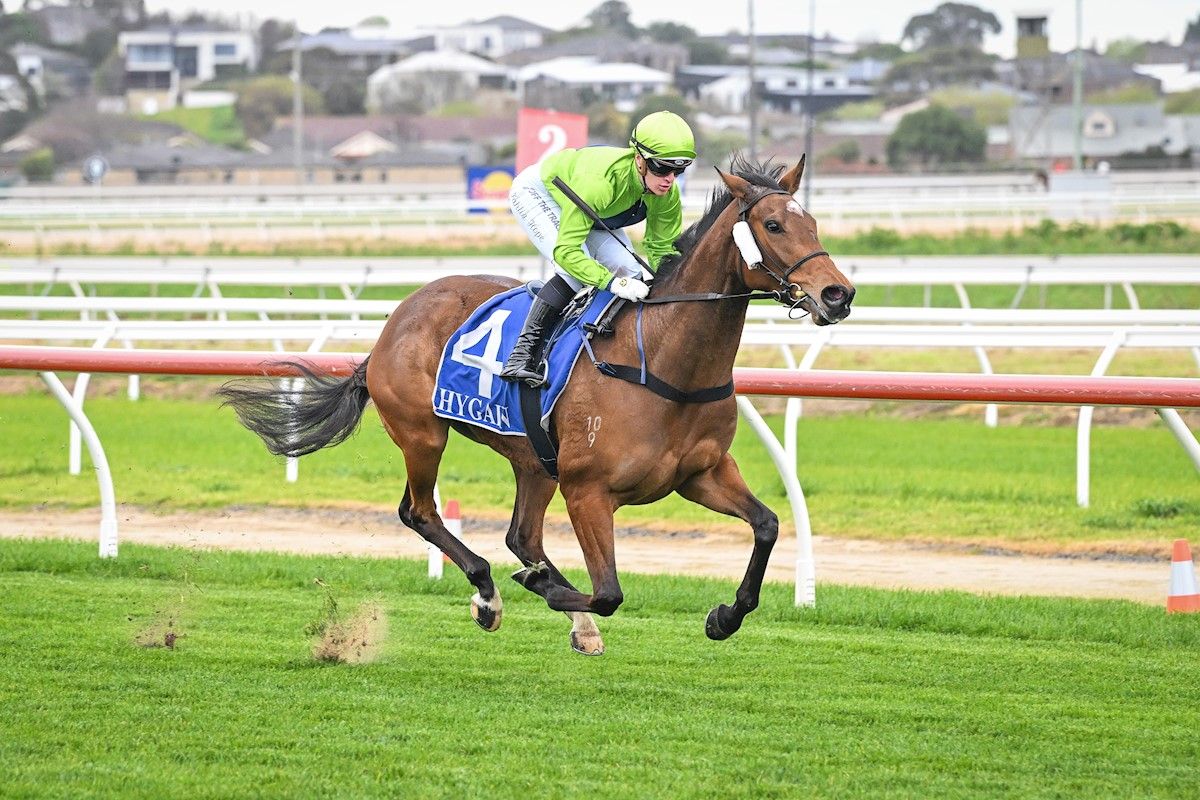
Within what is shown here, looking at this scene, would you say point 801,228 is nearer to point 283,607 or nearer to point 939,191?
point 283,607

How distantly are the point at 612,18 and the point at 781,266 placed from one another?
11138cm

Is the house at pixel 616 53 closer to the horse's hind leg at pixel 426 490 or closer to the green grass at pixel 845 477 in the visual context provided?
the green grass at pixel 845 477

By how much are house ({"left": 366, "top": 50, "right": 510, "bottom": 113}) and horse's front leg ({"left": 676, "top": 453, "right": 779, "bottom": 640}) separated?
82584 millimetres

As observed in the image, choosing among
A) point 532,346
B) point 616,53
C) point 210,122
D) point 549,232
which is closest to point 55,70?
point 210,122

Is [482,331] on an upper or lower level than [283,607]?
upper

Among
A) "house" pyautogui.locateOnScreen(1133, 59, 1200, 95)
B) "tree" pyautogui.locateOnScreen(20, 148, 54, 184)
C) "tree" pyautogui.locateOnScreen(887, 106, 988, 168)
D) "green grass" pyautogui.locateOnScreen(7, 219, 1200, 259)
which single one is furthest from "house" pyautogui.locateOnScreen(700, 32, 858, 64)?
"green grass" pyautogui.locateOnScreen(7, 219, 1200, 259)

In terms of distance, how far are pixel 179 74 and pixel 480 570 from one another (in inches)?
3882

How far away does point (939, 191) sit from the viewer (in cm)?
3719

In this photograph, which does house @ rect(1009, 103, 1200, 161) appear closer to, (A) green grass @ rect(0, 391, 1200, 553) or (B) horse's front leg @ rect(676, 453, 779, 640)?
(A) green grass @ rect(0, 391, 1200, 553)

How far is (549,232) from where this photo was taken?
18.9ft

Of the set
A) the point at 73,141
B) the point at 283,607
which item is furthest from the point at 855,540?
the point at 73,141

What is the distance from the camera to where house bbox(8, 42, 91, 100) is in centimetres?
7931

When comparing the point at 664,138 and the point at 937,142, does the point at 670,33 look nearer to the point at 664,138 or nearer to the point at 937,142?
the point at 937,142

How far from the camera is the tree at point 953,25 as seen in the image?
104 meters
